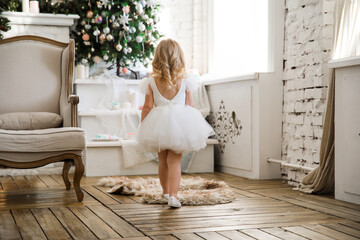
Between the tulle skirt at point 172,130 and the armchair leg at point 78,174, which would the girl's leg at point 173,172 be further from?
the armchair leg at point 78,174

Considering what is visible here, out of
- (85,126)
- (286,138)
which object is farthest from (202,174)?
(85,126)

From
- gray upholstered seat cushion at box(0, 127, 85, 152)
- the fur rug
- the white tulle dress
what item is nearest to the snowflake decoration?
the fur rug

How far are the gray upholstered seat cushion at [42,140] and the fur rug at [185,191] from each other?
51 cm

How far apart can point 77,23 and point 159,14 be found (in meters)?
0.98

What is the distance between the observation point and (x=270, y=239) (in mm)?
2094

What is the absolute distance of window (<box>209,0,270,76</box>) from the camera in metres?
4.33

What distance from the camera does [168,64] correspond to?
9.70 feet

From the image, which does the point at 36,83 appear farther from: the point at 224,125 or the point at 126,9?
the point at 224,125

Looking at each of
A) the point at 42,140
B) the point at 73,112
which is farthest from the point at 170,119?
the point at 73,112

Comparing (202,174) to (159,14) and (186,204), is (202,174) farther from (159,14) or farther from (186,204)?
(159,14)

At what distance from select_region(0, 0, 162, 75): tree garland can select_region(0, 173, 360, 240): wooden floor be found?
2.11 metres

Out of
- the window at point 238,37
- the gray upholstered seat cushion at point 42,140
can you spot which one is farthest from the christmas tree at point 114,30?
the gray upholstered seat cushion at point 42,140

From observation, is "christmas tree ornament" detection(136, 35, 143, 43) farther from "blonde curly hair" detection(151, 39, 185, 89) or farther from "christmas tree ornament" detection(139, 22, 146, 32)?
"blonde curly hair" detection(151, 39, 185, 89)

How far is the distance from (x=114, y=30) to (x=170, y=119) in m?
2.64
